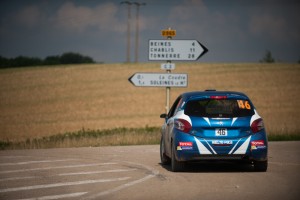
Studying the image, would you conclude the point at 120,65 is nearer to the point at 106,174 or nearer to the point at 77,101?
the point at 77,101

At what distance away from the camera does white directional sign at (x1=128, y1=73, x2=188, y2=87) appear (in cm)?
2473

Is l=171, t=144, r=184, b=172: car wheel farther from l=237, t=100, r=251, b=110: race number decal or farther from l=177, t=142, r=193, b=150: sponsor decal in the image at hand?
l=237, t=100, r=251, b=110: race number decal

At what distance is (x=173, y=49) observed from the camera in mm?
24859

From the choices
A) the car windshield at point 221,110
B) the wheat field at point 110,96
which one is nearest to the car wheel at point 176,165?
the car windshield at point 221,110

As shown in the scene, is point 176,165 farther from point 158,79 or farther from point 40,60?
point 40,60

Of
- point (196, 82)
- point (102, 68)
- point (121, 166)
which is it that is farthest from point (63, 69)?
point (121, 166)

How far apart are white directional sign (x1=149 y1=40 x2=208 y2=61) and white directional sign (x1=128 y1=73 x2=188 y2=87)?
583 millimetres

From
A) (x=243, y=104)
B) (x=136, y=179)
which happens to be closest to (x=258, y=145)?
(x=243, y=104)

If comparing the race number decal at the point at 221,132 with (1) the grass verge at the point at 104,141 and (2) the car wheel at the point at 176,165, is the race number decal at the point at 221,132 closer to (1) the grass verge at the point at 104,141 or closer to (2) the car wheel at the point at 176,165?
(2) the car wheel at the point at 176,165

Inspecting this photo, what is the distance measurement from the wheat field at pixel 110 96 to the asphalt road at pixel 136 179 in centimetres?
1218

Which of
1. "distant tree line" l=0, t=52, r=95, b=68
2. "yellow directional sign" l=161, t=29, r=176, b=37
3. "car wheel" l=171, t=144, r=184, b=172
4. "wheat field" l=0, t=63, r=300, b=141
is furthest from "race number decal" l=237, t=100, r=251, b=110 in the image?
"distant tree line" l=0, t=52, r=95, b=68

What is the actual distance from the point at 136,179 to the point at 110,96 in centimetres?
4131

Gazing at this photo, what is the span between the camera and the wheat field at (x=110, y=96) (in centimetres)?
3847

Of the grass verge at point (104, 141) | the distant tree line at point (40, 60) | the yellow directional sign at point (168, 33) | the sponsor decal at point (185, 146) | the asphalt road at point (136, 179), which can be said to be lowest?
the grass verge at point (104, 141)
